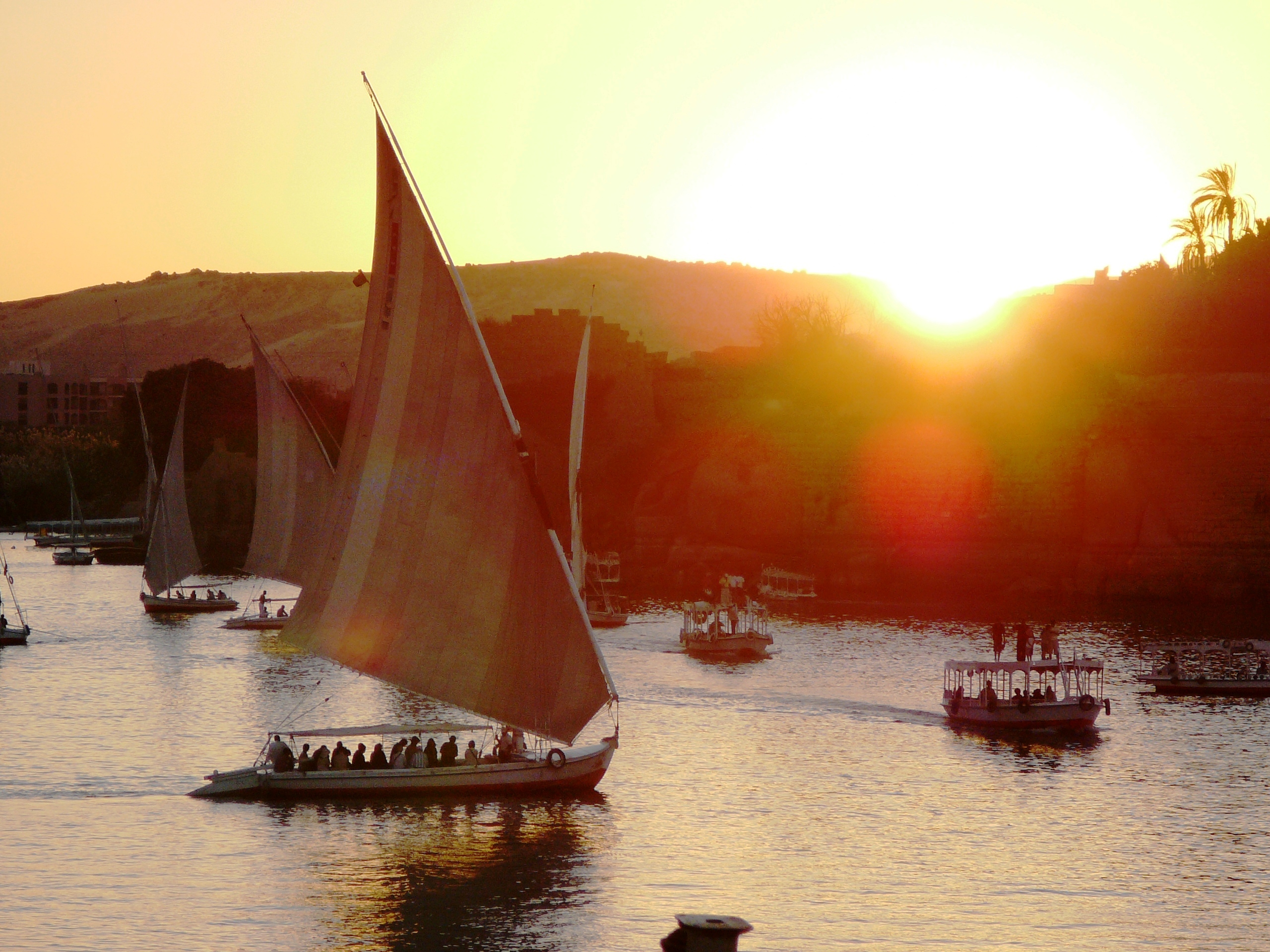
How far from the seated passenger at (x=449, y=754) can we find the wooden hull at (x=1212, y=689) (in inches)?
1510

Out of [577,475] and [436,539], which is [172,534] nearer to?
[577,475]

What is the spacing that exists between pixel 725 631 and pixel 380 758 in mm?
46110

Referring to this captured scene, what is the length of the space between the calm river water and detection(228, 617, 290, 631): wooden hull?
22836 millimetres

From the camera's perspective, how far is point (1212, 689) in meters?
69.8

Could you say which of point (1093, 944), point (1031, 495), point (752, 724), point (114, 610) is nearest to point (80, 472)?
point (114, 610)

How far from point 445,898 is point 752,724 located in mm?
26376

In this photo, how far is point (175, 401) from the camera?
166 m

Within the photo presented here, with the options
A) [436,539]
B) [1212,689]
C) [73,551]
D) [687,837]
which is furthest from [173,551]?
[436,539]

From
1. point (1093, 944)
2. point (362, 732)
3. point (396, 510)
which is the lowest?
point (1093, 944)

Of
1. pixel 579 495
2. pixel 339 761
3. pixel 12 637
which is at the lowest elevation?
pixel 339 761

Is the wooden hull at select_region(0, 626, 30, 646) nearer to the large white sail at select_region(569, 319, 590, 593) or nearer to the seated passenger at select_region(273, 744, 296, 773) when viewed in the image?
the large white sail at select_region(569, 319, 590, 593)

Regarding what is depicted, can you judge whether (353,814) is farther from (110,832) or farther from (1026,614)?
(1026,614)

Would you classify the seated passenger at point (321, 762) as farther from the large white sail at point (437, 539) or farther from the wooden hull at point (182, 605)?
the wooden hull at point (182, 605)

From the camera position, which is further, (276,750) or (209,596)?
(209,596)
